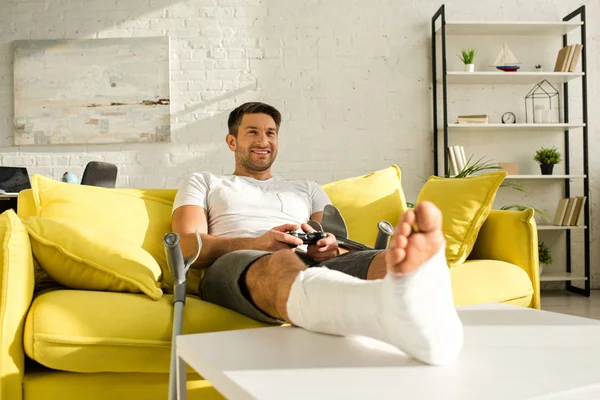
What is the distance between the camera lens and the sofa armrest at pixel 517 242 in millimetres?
2246

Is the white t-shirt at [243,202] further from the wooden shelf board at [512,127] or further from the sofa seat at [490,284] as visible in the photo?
the wooden shelf board at [512,127]

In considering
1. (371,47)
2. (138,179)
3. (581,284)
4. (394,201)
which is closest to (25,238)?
(394,201)

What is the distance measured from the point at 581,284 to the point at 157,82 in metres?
3.67

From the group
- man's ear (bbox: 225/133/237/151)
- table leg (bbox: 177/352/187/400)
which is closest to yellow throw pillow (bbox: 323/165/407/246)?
man's ear (bbox: 225/133/237/151)

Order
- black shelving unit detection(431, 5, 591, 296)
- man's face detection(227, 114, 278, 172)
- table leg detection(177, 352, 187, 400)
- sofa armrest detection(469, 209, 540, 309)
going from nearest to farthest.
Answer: table leg detection(177, 352, 187, 400)
sofa armrest detection(469, 209, 540, 309)
man's face detection(227, 114, 278, 172)
black shelving unit detection(431, 5, 591, 296)

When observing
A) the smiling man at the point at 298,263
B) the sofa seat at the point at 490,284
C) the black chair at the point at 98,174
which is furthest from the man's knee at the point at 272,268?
the black chair at the point at 98,174

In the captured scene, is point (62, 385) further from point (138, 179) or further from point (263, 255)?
point (138, 179)

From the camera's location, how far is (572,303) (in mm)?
4145

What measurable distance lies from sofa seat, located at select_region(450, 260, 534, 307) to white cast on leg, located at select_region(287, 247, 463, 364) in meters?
1.02

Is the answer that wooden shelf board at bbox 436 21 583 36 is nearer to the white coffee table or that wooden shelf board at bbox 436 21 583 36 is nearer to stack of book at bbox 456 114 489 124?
stack of book at bbox 456 114 489 124

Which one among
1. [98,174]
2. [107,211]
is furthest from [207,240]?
[98,174]

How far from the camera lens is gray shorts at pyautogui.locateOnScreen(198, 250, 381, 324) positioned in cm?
162

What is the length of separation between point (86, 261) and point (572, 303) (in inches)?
139

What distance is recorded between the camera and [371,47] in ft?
15.5
